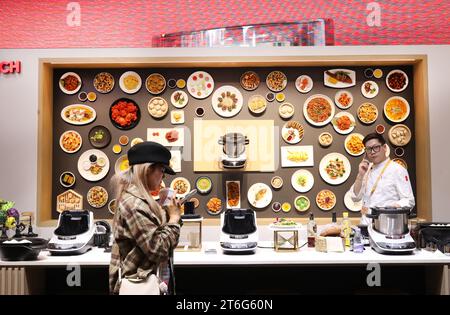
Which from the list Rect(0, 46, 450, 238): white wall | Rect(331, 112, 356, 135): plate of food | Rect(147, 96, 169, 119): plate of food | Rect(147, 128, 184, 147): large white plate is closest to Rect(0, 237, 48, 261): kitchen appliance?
Rect(0, 46, 450, 238): white wall

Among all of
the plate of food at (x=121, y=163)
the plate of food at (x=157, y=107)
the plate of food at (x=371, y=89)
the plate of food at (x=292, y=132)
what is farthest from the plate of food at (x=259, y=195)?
the plate of food at (x=371, y=89)

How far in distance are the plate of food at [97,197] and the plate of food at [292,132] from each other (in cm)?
190

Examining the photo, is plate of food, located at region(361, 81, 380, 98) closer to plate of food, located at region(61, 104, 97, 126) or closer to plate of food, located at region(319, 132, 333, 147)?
plate of food, located at region(319, 132, 333, 147)

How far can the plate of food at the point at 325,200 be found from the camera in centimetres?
443

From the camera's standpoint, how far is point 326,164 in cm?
445

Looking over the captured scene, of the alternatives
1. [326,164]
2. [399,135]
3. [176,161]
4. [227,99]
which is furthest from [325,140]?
[176,161]

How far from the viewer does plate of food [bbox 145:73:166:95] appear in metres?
4.45

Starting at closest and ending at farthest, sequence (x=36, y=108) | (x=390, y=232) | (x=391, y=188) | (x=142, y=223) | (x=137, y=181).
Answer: (x=142, y=223), (x=137, y=181), (x=390, y=232), (x=391, y=188), (x=36, y=108)

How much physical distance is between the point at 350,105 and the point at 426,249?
1.69 metres

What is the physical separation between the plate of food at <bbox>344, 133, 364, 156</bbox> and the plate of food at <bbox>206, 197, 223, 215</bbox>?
4.61 feet

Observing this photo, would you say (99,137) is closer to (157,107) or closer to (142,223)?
(157,107)

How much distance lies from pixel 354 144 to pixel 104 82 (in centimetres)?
260

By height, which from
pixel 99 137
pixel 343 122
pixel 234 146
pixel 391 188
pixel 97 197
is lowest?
pixel 97 197
